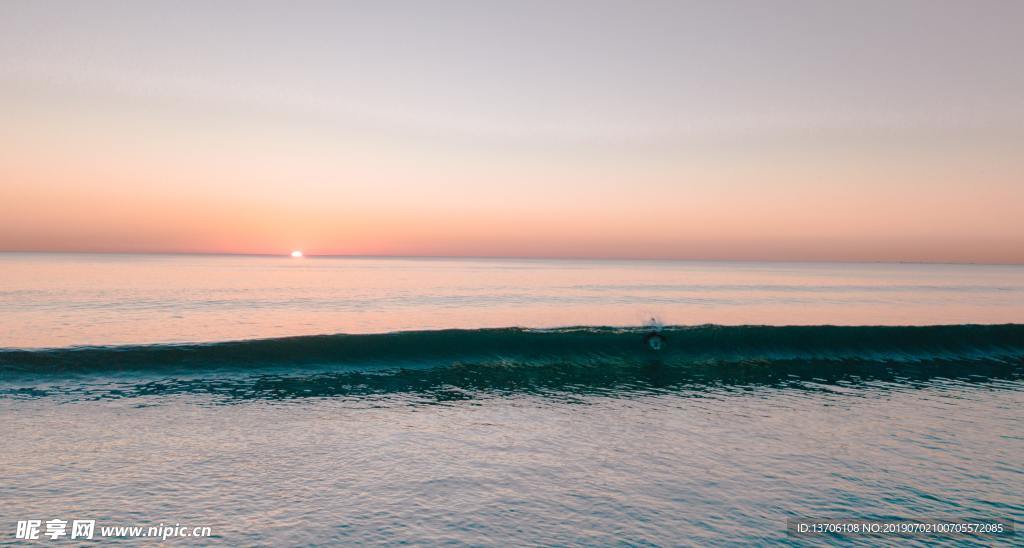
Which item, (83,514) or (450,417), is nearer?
(83,514)

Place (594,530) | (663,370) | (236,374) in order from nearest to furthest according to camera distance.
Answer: (594,530) → (236,374) → (663,370)

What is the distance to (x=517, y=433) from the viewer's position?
1565 cm

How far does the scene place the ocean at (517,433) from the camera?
10281 mm

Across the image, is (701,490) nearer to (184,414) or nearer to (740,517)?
(740,517)

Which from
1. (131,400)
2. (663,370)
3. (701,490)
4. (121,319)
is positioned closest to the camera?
(701,490)

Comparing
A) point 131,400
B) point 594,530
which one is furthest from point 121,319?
point 594,530

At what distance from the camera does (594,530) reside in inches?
385

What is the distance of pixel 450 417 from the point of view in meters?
17.5

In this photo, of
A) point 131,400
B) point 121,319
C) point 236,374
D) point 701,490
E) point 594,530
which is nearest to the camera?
point 594,530

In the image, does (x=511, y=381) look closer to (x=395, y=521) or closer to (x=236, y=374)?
(x=236, y=374)

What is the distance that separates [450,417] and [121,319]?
3334cm

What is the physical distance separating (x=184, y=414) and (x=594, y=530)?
13.1 metres

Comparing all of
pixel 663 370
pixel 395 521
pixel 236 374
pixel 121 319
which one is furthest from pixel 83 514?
pixel 121 319

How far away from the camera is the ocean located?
10.3 meters
